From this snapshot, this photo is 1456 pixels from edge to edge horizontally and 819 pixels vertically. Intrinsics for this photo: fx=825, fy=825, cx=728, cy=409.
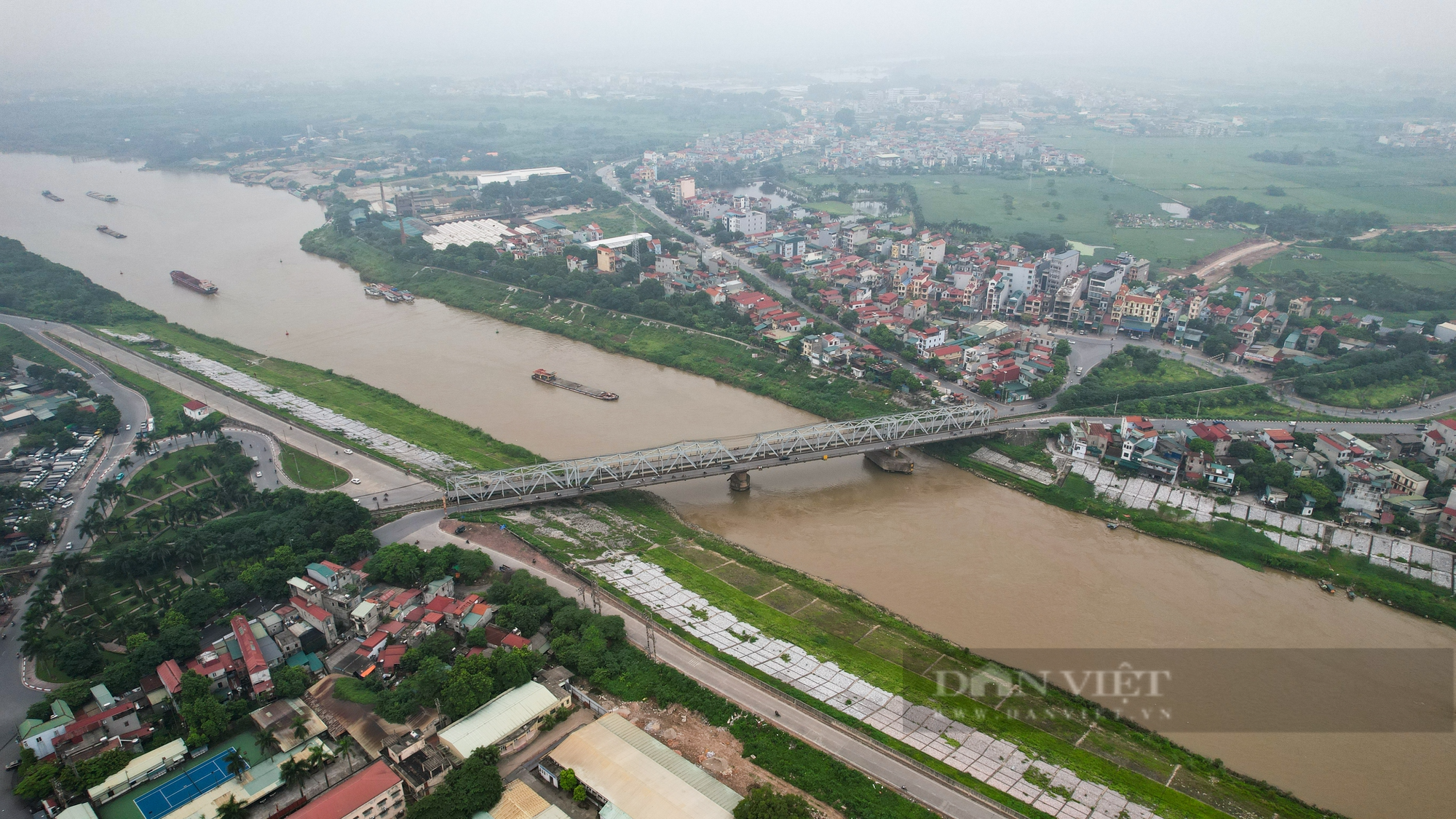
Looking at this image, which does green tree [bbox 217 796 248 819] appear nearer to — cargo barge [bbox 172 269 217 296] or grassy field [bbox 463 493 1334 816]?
grassy field [bbox 463 493 1334 816]

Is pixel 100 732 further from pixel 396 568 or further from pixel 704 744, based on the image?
pixel 704 744

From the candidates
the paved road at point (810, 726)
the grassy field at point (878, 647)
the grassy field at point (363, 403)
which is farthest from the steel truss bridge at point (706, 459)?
the paved road at point (810, 726)

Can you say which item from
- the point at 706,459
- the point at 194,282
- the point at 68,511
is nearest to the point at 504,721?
the point at 706,459

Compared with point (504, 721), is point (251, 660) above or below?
above

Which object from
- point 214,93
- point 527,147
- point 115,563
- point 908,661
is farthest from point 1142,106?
point 214,93

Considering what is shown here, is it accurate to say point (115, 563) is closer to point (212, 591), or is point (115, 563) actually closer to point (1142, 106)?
point (212, 591)

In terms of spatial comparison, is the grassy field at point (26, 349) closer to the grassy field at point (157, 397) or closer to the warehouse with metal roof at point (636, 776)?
the grassy field at point (157, 397)

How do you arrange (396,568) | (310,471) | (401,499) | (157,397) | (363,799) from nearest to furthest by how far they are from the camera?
(363,799), (396,568), (401,499), (310,471), (157,397)

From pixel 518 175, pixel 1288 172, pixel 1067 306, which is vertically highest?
pixel 1288 172

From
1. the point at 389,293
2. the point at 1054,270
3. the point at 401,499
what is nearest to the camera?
the point at 401,499
